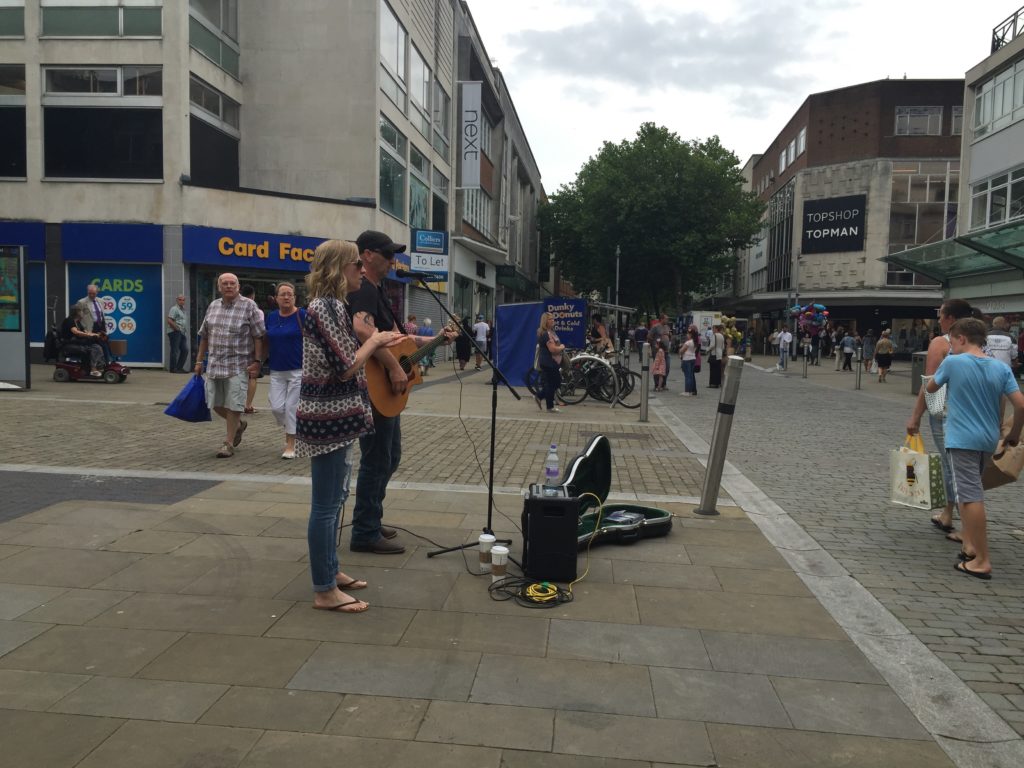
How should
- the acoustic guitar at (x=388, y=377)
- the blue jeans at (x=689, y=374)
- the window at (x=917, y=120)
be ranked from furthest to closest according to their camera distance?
A: 1. the window at (x=917, y=120)
2. the blue jeans at (x=689, y=374)
3. the acoustic guitar at (x=388, y=377)

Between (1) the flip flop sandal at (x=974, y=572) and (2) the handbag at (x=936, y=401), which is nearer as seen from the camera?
(1) the flip flop sandal at (x=974, y=572)

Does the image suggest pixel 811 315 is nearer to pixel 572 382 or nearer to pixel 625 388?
pixel 625 388

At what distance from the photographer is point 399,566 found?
4707 millimetres

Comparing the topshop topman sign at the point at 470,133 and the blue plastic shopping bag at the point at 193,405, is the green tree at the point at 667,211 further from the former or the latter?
the blue plastic shopping bag at the point at 193,405

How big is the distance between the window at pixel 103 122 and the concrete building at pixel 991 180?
20617 millimetres

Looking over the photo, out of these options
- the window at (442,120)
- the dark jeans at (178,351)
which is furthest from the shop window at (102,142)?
the window at (442,120)

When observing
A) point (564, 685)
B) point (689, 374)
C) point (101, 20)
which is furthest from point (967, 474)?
point (101, 20)

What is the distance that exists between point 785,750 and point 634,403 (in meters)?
13.5

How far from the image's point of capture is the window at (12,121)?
19.5m

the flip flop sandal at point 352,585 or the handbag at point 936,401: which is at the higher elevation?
the handbag at point 936,401

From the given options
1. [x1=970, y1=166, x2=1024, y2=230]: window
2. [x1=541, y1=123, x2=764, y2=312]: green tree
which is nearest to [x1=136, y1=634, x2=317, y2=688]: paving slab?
[x1=970, y1=166, x2=1024, y2=230]: window

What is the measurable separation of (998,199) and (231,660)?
103 ft

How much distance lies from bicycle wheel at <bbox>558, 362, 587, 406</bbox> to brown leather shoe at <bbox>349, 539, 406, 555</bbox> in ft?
34.8

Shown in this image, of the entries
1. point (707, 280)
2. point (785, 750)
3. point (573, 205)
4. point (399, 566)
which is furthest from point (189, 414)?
point (573, 205)
